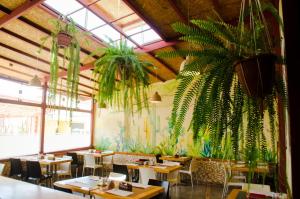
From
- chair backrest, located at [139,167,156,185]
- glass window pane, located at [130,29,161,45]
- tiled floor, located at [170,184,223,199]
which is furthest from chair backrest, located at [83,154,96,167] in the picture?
glass window pane, located at [130,29,161,45]

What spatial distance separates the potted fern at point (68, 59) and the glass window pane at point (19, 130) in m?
6.30

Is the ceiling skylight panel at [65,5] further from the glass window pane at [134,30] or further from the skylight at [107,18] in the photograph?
the glass window pane at [134,30]

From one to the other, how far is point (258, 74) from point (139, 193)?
2.57 m

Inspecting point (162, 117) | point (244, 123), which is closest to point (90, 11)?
point (162, 117)

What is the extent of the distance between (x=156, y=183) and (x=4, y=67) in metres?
6.11

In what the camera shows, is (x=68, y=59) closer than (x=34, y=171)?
Yes

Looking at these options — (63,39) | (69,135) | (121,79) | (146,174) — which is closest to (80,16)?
(146,174)

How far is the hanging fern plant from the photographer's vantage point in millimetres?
1039

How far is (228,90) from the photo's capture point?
112 centimetres

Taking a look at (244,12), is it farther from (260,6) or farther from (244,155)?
(244,155)

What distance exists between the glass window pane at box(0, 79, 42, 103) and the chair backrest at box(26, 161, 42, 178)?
2.40 meters

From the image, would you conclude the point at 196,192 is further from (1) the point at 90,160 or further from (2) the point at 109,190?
(2) the point at 109,190

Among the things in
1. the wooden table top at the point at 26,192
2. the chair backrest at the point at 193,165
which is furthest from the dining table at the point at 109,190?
the chair backrest at the point at 193,165

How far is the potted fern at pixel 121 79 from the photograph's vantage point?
210 centimetres
